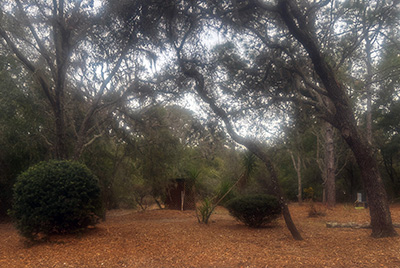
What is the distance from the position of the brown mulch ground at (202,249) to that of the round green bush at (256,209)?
0.39 m

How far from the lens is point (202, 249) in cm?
734

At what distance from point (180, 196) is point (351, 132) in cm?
1052

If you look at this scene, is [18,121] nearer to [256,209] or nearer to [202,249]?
[202,249]

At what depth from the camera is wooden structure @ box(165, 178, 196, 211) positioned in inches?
664

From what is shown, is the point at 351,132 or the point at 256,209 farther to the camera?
the point at 256,209

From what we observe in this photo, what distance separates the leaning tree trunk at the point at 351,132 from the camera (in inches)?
313

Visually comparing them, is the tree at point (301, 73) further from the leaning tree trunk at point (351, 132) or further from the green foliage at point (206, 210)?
the green foliage at point (206, 210)

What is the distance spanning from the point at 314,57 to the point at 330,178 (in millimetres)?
11006

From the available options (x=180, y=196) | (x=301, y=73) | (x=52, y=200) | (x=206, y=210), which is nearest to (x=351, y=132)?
(x=301, y=73)

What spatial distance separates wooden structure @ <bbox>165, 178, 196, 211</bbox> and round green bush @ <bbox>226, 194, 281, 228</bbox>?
6.39 m

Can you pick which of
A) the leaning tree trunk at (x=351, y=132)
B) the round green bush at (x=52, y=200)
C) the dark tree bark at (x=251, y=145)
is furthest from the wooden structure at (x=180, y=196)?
the leaning tree trunk at (x=351, y=132)

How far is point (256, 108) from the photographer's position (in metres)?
9.48

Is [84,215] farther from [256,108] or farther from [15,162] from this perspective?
[15,162]

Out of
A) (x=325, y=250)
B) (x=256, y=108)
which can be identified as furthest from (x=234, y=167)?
(x=325, y=250)
